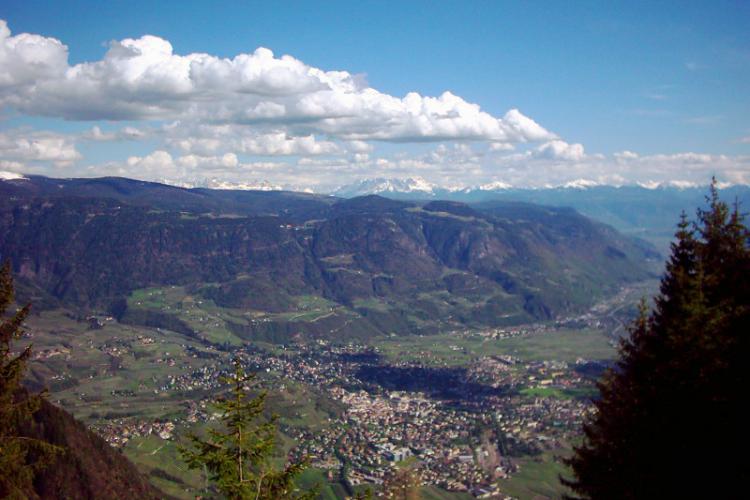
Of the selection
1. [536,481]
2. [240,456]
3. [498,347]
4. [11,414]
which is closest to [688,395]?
[240,456]

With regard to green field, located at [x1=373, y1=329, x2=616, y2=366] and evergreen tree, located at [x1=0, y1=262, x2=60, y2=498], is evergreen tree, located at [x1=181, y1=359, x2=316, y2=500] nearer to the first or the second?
evergreen tree, located at [x1=0, y1=262, x2=60, y2=498]

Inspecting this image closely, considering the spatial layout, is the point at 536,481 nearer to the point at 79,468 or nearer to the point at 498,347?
the point at 79,468

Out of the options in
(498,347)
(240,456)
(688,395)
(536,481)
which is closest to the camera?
(240,456)

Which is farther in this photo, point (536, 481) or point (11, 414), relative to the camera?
point (536, 481)

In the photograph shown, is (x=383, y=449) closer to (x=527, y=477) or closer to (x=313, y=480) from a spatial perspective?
(x=313, y=480)

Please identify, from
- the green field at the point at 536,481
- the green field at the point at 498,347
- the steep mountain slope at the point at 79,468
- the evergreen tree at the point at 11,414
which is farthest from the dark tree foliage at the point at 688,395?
the green field at the point at 498,347

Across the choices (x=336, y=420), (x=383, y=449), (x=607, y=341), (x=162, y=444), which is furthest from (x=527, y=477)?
(x=607, y=341)
